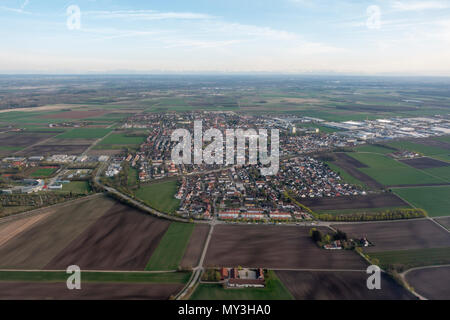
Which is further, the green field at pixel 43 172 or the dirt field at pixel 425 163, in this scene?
the dirt field at pixel 425 163

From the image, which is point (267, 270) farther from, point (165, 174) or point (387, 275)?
point (165, 174)

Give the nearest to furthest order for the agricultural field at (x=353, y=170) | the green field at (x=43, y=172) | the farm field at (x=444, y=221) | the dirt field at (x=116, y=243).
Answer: the dirt field at (x=116, y=243), the farm field at (x=444, y=221), the agricultural field at (x=353, y=170), the green field at (x=43, y=172)

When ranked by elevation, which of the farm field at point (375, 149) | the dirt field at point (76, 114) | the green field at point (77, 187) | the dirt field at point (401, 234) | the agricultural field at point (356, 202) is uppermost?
the dirt field at point (76, 114)

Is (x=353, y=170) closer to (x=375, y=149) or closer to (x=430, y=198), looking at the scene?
(x=430, y=198)

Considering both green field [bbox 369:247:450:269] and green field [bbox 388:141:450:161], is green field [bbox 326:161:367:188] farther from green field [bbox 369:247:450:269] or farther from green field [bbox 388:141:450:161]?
green field [bbox 388:141:450:161]

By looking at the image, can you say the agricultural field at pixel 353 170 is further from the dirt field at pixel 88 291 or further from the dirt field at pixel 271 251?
the dirt field at pixel 88 291

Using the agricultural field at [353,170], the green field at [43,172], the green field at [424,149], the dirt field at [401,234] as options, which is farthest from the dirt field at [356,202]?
the green field at [43,172]

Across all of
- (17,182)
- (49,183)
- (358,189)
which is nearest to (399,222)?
(358,189)

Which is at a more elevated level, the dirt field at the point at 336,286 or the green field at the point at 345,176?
the green field at the point at 345,176
